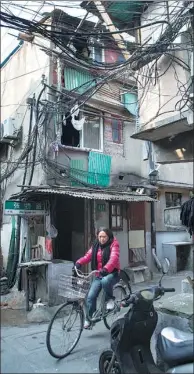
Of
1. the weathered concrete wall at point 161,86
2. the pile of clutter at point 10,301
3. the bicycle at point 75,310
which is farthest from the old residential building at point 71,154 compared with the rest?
the bicycle at point 75,310

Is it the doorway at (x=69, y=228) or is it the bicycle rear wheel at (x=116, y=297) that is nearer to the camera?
the bicycle rear wheel at (x=116, y=297)

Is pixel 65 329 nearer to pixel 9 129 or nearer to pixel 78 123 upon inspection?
pixel 78 123

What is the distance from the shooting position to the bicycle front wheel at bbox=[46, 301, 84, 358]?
13.2ft

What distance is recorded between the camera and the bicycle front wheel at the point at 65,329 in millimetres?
4020

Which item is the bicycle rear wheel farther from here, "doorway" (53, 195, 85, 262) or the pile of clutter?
"doorway" (53, 195, 85, 262)

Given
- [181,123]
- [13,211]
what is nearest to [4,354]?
[181,123]

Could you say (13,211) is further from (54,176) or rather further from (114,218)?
(114,218)

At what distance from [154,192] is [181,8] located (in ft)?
22.9

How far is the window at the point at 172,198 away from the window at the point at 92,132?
3871 mm

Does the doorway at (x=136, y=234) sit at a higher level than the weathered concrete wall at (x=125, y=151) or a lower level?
lower

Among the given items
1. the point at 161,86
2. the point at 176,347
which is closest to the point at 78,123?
the point at 161,86

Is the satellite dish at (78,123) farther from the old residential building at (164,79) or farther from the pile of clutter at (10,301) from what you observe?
the pile of clutter at (10,301)

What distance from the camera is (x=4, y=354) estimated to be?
6.83 ft

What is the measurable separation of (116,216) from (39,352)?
27.5ft
